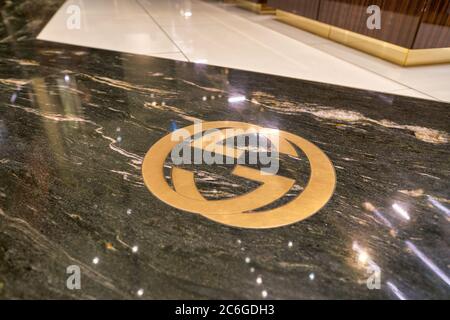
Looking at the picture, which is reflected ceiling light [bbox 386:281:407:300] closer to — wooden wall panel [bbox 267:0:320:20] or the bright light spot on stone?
the bright light spot on stone

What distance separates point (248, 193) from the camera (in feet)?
4.16

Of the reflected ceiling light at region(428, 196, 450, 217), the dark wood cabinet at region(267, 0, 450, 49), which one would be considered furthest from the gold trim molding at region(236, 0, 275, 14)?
the reflected ceiling light at region(428, 196, 450, 217)

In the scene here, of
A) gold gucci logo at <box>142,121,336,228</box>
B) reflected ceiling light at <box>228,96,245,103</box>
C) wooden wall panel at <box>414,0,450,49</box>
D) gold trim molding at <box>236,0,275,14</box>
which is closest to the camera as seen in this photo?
gold gucci logo at <box>142,121,336,228</box>

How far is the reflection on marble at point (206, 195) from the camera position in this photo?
940mm

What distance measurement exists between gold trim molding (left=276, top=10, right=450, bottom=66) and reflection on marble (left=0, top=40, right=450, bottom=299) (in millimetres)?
781

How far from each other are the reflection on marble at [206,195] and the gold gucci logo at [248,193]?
4cm

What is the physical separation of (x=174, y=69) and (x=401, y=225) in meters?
2.04

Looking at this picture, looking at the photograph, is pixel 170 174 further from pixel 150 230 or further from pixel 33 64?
pixel 33 64

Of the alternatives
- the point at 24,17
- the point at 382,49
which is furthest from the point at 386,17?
the point at 24,17

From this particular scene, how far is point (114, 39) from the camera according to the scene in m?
3.44

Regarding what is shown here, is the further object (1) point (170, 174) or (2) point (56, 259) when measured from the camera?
(1) point (170, 174)

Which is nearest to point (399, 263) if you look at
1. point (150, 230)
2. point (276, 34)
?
point (150, 230)

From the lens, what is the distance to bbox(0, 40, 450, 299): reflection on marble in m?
0.94

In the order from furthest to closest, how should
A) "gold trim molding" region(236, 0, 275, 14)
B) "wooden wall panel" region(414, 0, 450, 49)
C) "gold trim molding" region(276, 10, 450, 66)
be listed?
"gold trim molding" region(236, 0, 275, 14) < "gold trim molding" region(276, 10, 450, 66) < "wooden wall panel" region(414, 0, 450, 49)
